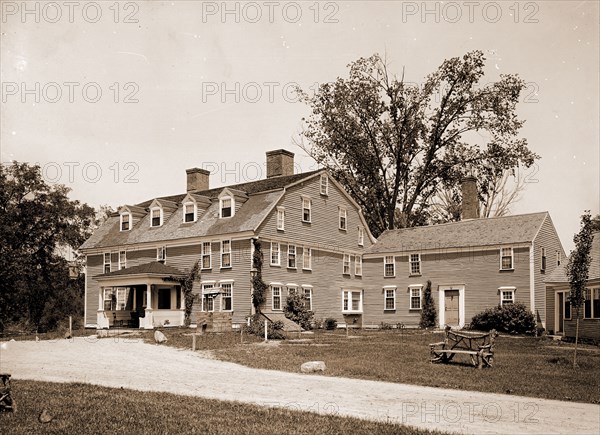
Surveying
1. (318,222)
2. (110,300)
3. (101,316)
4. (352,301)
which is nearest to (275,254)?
(318,222)

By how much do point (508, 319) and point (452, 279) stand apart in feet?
16.5

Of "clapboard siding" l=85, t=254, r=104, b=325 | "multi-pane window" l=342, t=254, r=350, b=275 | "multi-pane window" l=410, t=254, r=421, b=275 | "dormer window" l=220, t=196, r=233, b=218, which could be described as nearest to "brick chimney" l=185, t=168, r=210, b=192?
"clapboard siding" l=85, t=254, r=104, b=325

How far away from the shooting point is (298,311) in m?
37.2

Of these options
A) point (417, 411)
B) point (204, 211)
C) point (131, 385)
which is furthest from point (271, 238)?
point (417, 411)

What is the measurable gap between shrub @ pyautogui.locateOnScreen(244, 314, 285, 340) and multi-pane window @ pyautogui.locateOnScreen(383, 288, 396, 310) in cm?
1124

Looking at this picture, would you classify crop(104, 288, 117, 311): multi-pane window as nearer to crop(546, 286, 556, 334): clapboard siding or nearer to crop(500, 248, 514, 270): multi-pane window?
crop(500, 248, 514, 270): multi-pane window

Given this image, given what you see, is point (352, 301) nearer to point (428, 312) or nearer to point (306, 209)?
point (428, 312)

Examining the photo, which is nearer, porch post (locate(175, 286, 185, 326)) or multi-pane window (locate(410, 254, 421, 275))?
porch post (locate(175, 286, 185, 326))

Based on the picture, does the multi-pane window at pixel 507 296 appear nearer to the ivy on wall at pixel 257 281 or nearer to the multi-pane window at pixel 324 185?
the multi-pane window at pixel 324 185

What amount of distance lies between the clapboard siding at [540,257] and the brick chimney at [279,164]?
1558 cm

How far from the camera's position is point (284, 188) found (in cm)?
3875

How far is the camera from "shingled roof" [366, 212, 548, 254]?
3862cm

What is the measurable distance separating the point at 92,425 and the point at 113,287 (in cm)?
3357

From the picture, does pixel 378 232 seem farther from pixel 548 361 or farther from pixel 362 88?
pixel 548 361
